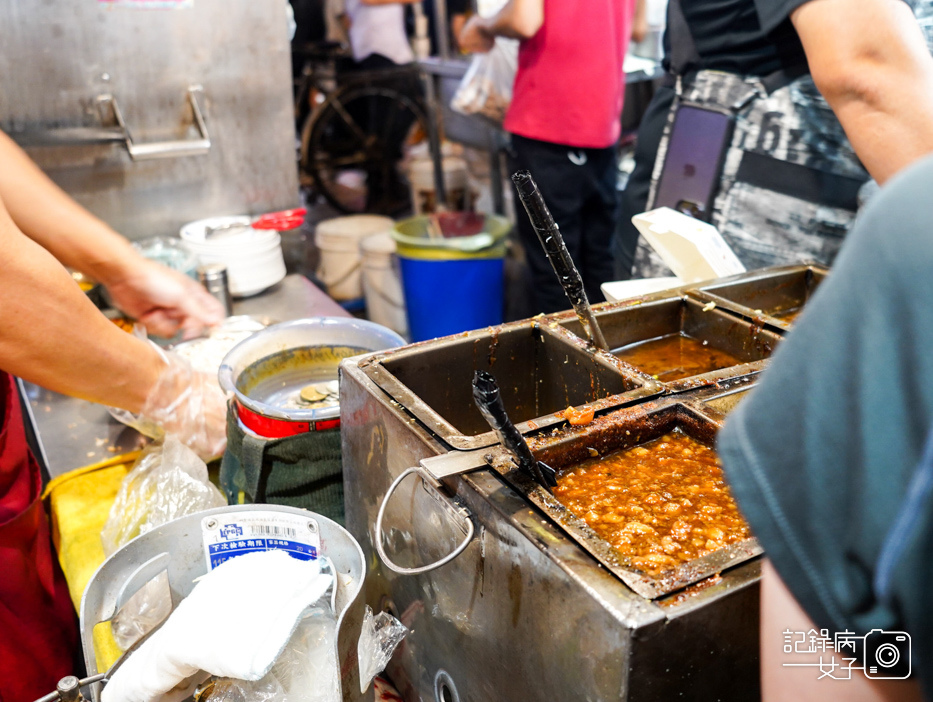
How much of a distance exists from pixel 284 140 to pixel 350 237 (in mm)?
1554

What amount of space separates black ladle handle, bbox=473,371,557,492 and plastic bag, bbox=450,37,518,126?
10.6 feet

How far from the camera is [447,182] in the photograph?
206 inches

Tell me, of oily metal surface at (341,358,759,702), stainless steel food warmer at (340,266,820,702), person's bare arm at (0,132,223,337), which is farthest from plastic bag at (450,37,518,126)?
oily metal surface at (341,358,759,702)

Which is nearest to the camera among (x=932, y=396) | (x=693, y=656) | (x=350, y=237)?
(x=932, y=396)

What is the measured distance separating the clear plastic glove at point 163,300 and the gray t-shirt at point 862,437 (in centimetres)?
154

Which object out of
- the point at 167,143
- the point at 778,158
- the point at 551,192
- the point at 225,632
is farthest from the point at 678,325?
the point at 167,143

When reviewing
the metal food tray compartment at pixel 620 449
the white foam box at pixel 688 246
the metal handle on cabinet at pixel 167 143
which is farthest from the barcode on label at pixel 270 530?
the metal handle on cabinet at pixel 167 143

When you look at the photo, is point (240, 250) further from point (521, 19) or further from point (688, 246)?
point (688, 246)

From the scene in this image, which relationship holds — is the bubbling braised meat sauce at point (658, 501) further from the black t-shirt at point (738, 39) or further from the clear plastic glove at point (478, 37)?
the clear plastic glove at point (478, 37)

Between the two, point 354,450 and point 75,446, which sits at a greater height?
point 354,450

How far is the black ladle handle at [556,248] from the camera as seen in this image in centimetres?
117

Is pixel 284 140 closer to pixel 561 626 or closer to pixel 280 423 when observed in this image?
pixel 280 423

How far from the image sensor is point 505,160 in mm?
4562

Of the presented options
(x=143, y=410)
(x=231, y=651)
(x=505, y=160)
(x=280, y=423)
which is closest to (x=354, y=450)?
(x=280, y=423)
